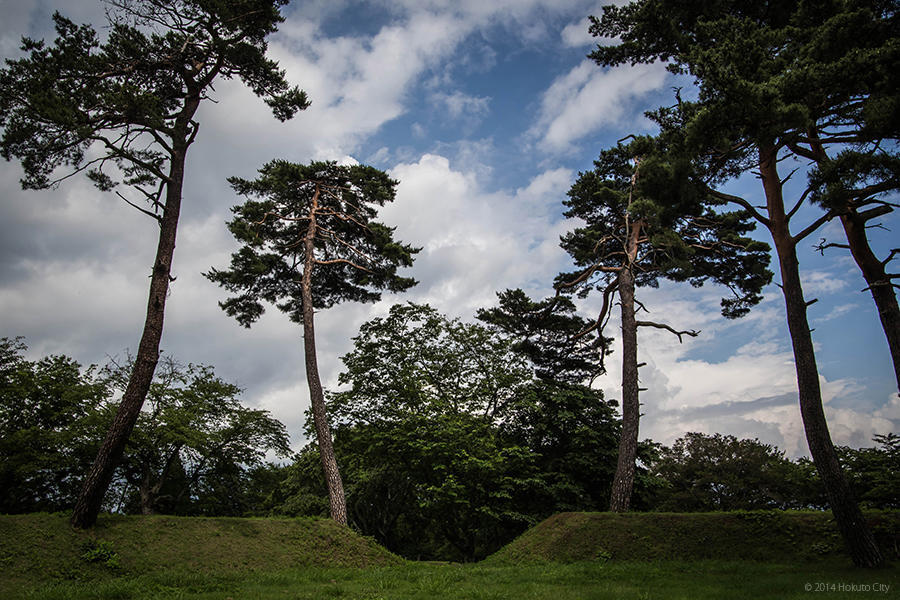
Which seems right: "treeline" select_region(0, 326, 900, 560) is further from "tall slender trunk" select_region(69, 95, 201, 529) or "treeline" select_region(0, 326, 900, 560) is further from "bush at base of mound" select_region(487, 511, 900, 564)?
"tall slender trunk" select_region(69, 95, 201, 529)

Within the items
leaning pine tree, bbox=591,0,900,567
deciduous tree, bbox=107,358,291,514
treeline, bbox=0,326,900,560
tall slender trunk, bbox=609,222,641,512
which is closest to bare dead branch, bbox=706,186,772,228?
leaning pine tree, bbox=591,0,900,567

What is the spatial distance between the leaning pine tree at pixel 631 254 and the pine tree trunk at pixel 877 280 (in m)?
4.33

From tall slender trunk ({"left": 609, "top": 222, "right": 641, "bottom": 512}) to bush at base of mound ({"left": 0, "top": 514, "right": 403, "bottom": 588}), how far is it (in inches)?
307

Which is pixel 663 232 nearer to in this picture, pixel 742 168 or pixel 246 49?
Answer: pixel 742 168

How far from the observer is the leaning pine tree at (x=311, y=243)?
17188mm

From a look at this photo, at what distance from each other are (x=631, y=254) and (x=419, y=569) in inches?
533

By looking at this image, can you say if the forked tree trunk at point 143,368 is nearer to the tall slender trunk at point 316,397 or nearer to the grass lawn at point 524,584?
the grass lawn at point 524,584

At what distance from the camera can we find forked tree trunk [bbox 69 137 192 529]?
397 inches

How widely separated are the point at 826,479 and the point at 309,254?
1661 cm

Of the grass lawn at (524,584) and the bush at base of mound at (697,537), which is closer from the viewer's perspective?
the grass lawn at (524,584)

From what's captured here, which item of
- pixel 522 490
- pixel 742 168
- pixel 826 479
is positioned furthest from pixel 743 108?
pixel 522 490

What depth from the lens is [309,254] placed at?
17.8 meters

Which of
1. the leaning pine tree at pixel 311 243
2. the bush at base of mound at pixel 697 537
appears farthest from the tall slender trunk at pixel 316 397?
the bush at base of mound at pixel 697 537

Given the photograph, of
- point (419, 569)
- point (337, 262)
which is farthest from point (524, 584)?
point (337, 262)
